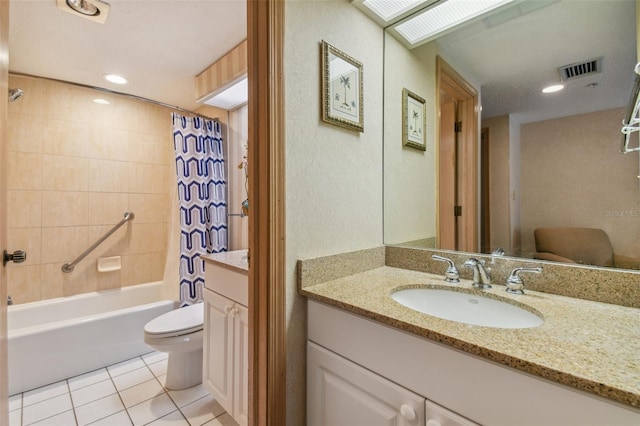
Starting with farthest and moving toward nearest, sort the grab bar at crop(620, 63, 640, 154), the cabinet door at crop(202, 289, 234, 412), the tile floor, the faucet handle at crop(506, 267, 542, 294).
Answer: the tile floor, the cabinet door at crop(202, 289, 234, 412), the faucet handle at crop(506, 267, 542, 294), the grab bar at crop(620, 63, 640, 154)

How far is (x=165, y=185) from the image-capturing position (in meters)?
2.96

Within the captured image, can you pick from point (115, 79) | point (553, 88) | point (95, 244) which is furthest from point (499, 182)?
point (95, 244)

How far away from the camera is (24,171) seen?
87.3 inches

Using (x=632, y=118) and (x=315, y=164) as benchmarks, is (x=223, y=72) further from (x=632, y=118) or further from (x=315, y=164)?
(x=632, y=118)

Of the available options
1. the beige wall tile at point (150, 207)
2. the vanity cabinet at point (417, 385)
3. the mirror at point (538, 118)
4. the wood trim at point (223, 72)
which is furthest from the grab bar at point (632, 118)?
the beige wall tile at point (150, 207)

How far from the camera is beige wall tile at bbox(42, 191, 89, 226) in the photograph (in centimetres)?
230

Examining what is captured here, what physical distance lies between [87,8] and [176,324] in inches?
71.4

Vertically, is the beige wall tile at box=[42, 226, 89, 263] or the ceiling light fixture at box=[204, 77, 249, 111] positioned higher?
the ceiling light fixture at box=[204, 77, 249, 111]

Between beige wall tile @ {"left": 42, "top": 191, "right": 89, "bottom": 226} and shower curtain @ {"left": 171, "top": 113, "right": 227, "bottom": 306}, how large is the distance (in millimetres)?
902

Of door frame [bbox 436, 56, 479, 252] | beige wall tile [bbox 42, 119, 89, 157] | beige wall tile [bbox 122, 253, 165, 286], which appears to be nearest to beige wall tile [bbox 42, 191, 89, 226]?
beige wall tile [bbox 42, 119, 89, 157]

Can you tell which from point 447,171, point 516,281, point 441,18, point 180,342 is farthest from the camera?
point 180,342

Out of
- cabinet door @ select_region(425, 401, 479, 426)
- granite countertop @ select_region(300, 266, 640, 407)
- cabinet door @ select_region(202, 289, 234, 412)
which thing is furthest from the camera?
cabinet door @ select_region(202, 289, 234, 412)

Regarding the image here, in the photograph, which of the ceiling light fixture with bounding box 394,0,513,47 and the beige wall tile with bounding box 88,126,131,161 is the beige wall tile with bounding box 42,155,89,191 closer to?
the beige wall tile with bounding box 88,126,131,161

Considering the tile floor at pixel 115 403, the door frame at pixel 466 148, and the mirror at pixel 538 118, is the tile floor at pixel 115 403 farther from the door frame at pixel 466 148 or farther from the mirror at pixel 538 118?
the door frame at pixel 466 148
